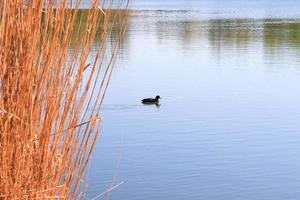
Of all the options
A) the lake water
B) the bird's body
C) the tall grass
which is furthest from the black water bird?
the tall grass

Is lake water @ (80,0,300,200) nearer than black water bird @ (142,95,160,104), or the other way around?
lake water @ (80,0,300,200)

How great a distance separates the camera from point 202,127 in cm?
1511

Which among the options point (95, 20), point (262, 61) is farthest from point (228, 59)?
point (95, 20)

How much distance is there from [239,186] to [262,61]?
15443 mm

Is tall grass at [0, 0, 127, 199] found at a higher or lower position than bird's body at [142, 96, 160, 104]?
lower

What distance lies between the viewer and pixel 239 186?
1098 cm

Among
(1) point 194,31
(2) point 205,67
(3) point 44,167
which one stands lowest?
(3) point 44,167

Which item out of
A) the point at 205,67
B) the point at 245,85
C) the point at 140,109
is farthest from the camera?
the point at 205,67

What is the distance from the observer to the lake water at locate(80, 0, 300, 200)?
1104 centimetres

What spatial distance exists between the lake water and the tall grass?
54cm

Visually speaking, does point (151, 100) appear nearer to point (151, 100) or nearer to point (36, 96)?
point (151, 100)

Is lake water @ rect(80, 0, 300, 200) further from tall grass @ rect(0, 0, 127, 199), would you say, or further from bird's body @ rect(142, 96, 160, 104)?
tall grass @ rect(0, 0, 127, 199)

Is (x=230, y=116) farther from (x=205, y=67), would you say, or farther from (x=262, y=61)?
(x=262, y=61)

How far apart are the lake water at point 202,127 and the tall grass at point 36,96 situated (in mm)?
541
